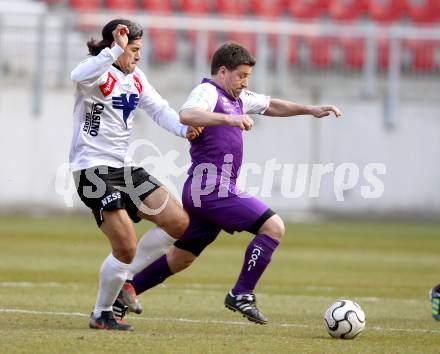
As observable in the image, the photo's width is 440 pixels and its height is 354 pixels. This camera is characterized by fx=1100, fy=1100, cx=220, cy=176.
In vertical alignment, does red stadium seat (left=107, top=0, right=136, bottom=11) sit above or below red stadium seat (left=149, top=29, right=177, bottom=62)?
above

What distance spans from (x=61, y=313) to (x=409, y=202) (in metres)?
16.3

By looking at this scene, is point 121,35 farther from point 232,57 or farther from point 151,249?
point 151,249

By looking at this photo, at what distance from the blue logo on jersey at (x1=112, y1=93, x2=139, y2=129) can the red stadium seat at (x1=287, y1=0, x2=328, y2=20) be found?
19.3 meters

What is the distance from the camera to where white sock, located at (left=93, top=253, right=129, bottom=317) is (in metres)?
8.69

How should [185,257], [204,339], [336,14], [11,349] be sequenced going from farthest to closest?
[336,14], [185,257], [204,339], [11,349]

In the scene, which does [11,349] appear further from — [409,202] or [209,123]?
[409,202]

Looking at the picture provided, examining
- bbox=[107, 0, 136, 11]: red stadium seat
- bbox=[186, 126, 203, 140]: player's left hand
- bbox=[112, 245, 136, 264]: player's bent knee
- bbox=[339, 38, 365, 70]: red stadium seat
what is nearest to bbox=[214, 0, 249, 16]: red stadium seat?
bbox=[107, 0, 136, 11]: red stadium seat

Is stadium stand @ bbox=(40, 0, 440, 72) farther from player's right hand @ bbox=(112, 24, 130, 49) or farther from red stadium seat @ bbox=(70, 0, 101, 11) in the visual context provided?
player's right hand @ bbox=(112, 24, 130, 49)

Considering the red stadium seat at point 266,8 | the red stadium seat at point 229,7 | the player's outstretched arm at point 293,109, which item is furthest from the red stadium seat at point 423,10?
the player's outstretched arm at point 293,109

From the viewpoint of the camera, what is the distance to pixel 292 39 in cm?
2470

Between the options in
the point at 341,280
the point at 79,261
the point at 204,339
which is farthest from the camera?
the point at 79,261

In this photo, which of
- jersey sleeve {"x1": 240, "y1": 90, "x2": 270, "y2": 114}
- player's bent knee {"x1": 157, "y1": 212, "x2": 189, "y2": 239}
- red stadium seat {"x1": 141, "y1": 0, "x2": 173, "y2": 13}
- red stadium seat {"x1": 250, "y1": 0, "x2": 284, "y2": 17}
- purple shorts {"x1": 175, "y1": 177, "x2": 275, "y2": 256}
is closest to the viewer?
purple shorts {"x1": 175, "y1": 177, "x2": 275, "y2": 256}

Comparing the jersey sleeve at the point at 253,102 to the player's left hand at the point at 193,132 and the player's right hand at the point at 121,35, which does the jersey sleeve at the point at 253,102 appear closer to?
the player's left hand at the point at 193,132

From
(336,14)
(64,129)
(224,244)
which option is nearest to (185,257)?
(224,244)
